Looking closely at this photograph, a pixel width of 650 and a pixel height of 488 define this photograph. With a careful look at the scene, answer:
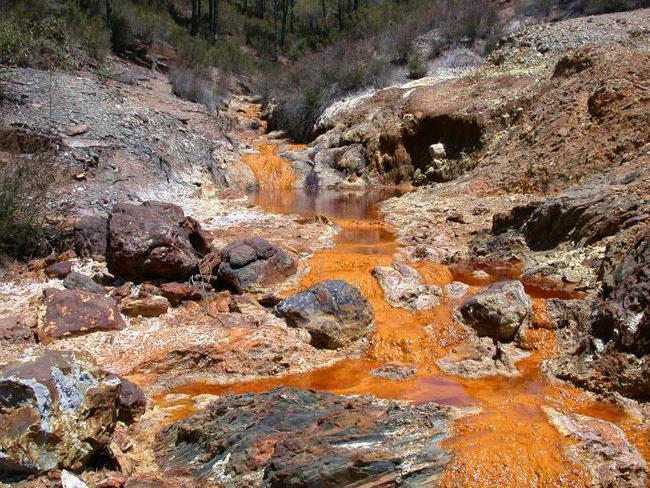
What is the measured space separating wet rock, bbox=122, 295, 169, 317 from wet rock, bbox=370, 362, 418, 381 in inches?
91.1

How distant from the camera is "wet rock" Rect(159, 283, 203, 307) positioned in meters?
6.36

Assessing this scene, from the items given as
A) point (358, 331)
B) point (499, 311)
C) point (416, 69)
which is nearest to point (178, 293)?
point (358, 331)

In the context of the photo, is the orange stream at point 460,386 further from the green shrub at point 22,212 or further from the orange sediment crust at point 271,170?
the orange sediment crust at point 271,170

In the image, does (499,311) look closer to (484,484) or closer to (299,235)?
(484,484)

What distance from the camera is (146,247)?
21.3ft

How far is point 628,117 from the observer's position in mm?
10141

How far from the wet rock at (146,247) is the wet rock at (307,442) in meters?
2.84

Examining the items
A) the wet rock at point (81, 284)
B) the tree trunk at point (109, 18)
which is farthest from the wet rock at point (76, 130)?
the tree trunk at point (109, 18)

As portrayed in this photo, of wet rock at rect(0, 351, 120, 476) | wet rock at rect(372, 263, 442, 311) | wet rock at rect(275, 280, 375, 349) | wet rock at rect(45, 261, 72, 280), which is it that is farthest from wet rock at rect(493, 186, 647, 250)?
wet rock at rect(0, 351, 120, 476)

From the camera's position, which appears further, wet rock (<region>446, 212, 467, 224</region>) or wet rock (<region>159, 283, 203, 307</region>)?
wet rock (<region>446, 212, 467, 224</region>)

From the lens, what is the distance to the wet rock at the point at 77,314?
562 centimetres

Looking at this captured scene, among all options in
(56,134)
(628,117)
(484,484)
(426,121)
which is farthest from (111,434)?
(426,121)

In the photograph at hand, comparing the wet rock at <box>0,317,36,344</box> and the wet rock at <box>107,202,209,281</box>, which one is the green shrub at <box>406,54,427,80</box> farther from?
the wet rock at <box>0,317,36,344</box>

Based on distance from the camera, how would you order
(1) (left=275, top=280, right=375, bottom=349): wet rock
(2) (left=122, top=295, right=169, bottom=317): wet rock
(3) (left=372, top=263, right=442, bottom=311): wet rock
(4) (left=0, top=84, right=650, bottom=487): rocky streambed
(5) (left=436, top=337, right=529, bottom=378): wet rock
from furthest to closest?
(3) (left=372, top=263, right=442, bottom=311): wet rock < (2) (left=122, top=295, right=169, bottom=317): wet rock < (1) (left=275, top=280, right=375, bottom=349): wet rock < (5) (left=436, top=337, right=529, bottom=378): wet rock < (4) (left=0, top=84, right=650, bottom=487): rocky streambed
